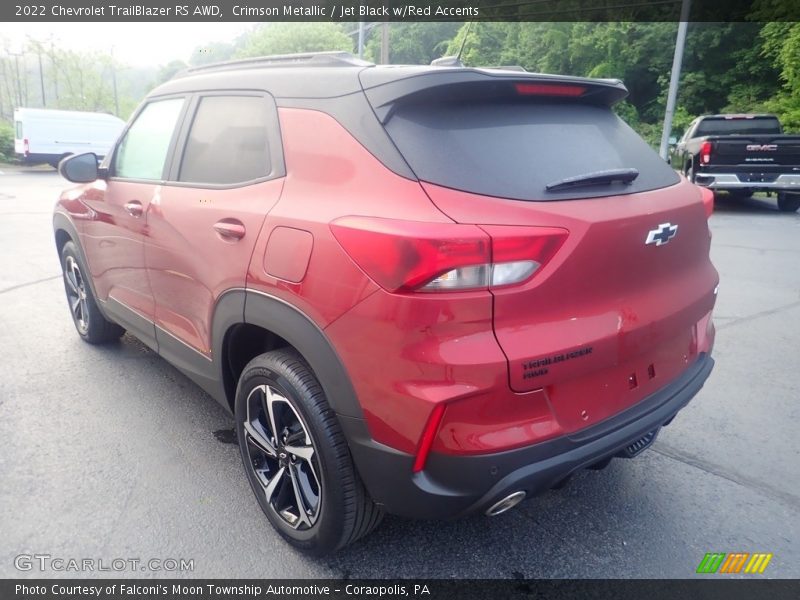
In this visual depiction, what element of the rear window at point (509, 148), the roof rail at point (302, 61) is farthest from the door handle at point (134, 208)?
the rear window at point (509, 148)

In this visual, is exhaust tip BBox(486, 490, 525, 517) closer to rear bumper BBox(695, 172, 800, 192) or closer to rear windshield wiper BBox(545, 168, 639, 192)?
rear windshield wiper BBox(545, 168, 639, 192)

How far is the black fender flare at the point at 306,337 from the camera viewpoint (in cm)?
198

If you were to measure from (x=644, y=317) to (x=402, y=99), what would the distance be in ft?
3.69

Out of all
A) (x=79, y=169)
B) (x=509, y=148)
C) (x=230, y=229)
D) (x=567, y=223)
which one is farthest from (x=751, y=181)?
(x=230, y=229)

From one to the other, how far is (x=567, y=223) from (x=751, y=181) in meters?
11.7

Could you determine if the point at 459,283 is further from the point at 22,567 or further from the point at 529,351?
the point at 22,567

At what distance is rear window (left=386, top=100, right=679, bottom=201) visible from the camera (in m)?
1.95

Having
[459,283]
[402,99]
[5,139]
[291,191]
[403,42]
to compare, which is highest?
[403,42]

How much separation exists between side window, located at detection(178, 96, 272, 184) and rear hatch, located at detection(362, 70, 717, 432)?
67 centimetres

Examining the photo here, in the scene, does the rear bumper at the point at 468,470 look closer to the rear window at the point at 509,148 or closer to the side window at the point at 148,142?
the rear window at the point at 509,148

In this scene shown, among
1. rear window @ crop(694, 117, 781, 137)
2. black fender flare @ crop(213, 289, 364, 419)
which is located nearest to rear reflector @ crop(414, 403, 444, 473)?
black fender flare @ crop(213, 289, 364, 419)

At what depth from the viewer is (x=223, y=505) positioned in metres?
2.68

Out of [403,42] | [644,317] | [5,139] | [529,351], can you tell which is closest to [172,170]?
[529,351]

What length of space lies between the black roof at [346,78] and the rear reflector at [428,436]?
103cm
